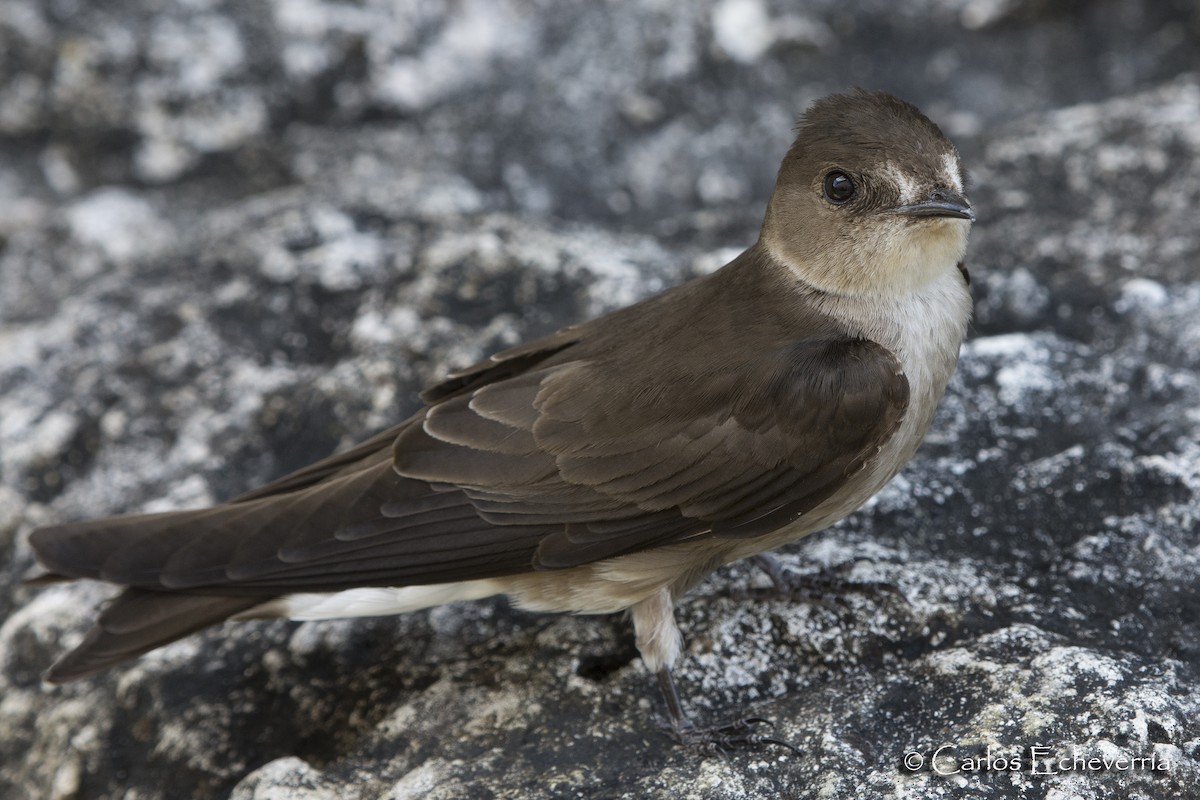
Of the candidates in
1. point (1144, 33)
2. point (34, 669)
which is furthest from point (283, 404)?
point (1144, 33)

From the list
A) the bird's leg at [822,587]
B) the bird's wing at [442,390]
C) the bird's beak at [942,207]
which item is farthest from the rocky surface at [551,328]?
the bird's beak at [942,207]

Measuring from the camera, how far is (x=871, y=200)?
122 inches

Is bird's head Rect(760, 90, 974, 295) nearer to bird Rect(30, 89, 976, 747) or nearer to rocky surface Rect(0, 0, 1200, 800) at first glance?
bird Rect(30, 89, 976, 747)

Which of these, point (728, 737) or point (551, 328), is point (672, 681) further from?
point (551, 328)

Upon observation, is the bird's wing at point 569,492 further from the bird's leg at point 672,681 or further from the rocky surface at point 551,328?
the rocky surface at point 551,328

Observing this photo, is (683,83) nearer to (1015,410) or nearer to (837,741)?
(1015,410)

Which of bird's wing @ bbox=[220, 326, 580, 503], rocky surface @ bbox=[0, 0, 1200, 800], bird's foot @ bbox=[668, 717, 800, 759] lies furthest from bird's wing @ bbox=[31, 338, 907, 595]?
bird's foot @ bbox=[668, 717, 800, 759]

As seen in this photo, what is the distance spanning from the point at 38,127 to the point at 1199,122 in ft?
14.6

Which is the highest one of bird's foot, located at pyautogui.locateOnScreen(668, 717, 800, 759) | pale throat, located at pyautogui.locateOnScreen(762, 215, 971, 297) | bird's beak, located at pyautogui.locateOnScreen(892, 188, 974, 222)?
bird's beak, located at pyautogui.locateOnScreen(892, 188, 974, 222)

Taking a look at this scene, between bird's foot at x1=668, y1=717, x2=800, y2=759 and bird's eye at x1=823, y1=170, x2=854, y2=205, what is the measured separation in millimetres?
1314

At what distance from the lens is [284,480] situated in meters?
3.33

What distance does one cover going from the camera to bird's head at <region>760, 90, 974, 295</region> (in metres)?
3.03

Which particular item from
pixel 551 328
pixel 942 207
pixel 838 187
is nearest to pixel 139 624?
pixel 551 328

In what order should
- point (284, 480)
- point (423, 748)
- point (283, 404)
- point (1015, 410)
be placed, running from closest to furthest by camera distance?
1. point (423, 748)
2. point (284, 480)
3. point (1015, 410)
4. point (283, 404)
